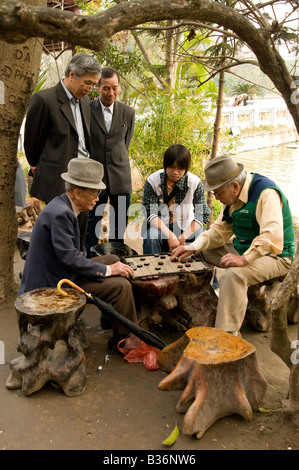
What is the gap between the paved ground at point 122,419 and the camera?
256 centimetres

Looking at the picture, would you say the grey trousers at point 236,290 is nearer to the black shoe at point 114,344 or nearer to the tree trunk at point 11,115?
the black shoe at point 114,344

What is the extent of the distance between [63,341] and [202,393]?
3.44ft

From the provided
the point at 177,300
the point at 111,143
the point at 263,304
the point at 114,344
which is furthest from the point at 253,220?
the point at 111,143

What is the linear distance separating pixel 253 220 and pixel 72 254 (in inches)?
56.0

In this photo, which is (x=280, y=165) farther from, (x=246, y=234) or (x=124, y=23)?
(x=124, y=23)

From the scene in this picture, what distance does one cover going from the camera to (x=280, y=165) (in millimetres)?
15430

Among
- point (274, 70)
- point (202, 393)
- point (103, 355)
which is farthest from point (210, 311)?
point (274, 70)

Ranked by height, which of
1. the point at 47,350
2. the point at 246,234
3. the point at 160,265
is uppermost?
the point at 246,234

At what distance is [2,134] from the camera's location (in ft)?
13.6

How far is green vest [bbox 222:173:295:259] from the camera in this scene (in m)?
3.57

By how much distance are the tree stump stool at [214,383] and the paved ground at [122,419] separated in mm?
93

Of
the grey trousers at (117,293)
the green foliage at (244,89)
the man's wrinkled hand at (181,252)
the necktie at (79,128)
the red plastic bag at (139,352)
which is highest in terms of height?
the green foliage at (244,89)

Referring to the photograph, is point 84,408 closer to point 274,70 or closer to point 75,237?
point 75,237

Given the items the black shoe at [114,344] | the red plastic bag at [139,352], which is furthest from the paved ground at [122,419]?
the black shoe at [114,344]
